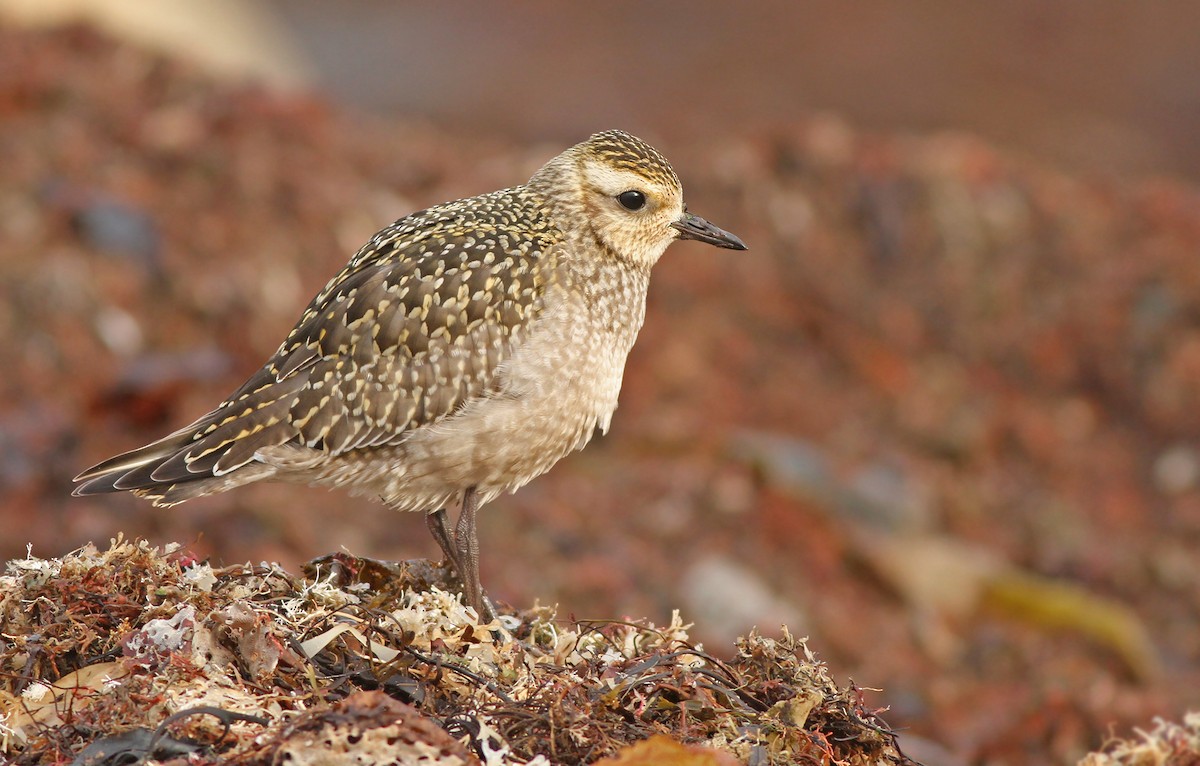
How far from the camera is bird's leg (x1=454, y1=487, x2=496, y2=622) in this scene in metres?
6.17

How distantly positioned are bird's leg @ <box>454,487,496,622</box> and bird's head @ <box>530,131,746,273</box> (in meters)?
1.51

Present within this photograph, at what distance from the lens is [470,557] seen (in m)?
6.43

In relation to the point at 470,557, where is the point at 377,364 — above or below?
above

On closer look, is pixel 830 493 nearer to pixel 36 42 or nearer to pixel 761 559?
pixel 761 559

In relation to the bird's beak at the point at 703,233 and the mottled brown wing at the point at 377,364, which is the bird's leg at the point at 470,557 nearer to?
the mottled brown wing at the point at 377,364

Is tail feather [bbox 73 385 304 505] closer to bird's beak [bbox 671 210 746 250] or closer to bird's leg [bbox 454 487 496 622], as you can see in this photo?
bird's leg [bbox 454 487 496 622]

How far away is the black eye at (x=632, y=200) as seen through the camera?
7.26 metres

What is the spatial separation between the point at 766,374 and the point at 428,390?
408 inches

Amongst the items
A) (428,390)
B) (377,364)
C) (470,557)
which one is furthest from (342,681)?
(377,364)

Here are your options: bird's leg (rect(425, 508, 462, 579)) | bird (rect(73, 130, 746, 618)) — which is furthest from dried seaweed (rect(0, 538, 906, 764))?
bird (rect(73, 130, 746, 618))

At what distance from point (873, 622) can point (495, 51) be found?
24.5 m

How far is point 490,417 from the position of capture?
658cm

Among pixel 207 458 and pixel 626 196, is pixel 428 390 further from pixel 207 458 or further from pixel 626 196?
pixel 626 196

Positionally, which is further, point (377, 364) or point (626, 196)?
point (626, 196)
